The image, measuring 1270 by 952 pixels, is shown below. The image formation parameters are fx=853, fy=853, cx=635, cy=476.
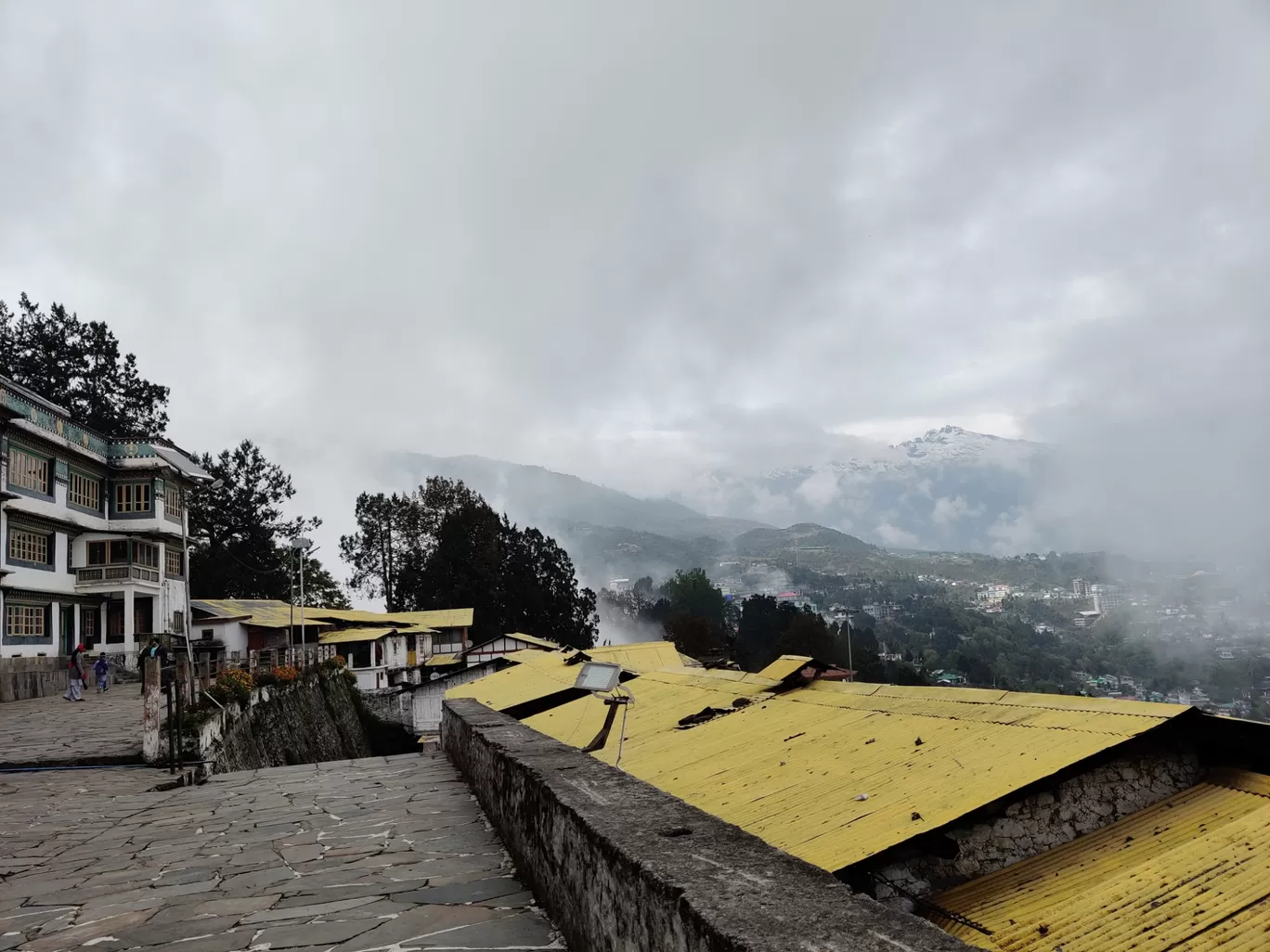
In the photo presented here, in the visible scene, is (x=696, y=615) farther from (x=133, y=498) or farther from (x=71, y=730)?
(x=71, y=730)

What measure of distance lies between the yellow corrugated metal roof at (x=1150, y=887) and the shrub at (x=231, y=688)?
12.1 meters

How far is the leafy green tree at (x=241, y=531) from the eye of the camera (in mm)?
51562

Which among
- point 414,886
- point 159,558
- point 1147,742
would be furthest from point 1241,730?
point 159,558

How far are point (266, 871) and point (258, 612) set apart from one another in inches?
1636

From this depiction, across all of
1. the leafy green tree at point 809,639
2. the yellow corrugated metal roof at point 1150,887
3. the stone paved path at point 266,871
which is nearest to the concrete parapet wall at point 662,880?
the stone paved path at point 266,871

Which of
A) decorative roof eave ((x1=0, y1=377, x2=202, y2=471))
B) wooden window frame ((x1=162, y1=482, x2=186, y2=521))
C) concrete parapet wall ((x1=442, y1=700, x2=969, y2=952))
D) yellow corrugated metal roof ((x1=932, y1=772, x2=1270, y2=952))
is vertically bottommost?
yellow corrugated metal roof ((x1=932, y1=772, x2=1270, y2=952))

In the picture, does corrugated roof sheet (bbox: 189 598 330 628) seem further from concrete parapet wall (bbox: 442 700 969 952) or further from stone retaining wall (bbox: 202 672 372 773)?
concrete parapet wall (bbox: 442 700 969 952)

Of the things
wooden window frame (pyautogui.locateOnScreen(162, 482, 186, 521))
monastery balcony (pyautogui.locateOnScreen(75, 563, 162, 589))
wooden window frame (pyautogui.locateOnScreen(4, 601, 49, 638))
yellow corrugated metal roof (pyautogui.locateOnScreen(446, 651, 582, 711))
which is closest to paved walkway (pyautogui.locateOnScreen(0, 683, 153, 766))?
yellow corrugated metal roof (pyautogui.locateOnScreen(446, 651, 582, 711))

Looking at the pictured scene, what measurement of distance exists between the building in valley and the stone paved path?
2407cm

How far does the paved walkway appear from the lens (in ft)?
36.4

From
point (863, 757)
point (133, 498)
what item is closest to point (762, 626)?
point (133, 498)

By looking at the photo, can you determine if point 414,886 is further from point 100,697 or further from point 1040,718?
point 100,697

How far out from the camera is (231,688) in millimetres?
14383

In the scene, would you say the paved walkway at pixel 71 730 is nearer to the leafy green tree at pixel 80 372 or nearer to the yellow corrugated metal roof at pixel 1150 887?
the yellow corrugated metal roof at pixel 1150 887
